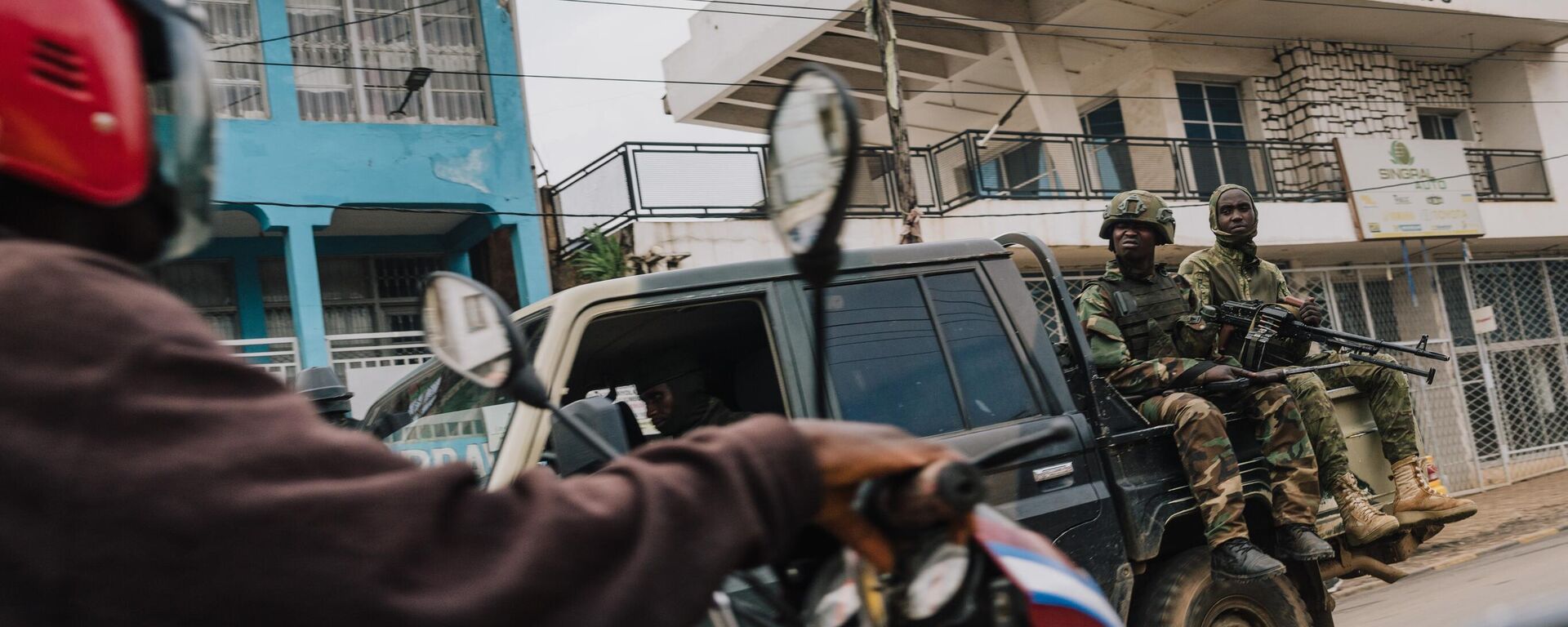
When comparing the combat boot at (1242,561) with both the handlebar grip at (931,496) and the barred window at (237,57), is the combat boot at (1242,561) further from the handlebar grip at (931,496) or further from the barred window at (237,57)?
the barred window at (237,57)

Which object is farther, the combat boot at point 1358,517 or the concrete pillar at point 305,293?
the concrete pillar at point 305,293

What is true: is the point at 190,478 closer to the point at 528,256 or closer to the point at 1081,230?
the point at 528,256

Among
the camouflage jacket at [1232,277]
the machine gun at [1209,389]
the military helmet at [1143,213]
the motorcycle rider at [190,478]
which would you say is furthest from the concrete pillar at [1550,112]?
the motorcycle rider at [190,478]

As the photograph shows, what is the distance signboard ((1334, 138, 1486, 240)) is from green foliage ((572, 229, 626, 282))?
1046 centimetres

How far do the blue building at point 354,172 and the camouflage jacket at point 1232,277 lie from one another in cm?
812

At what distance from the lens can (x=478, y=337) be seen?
1.71m

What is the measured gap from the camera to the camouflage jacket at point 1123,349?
4570 millimetres

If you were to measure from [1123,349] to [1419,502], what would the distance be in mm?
1476

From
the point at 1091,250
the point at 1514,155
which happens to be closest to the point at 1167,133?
the point at 1091,250

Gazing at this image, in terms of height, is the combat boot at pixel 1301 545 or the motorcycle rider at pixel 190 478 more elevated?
the motorcycle rider at pixel 190 478

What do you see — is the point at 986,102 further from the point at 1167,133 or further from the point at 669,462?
the point at 669,462

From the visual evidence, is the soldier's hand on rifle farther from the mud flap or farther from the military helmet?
the military helmet

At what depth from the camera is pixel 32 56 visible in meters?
1.03

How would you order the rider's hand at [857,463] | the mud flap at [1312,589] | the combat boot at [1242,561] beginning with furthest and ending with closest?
the mud flap at [1312,589], the combat boot at [1242,561], the rider's hand at [857,463]
